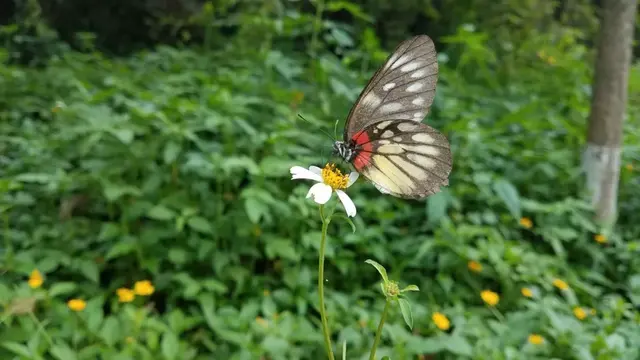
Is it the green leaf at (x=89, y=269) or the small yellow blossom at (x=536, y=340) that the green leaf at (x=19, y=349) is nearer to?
the green leaf at (x=89, y=269)

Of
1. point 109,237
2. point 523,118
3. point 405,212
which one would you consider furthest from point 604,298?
point 109,237

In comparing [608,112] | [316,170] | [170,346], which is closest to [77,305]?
[170,346]

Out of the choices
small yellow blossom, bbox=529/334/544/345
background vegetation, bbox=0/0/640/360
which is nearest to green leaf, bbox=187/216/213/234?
background vegetation, bbox=0/0/640/360

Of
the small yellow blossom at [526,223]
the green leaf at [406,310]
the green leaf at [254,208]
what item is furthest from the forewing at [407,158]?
the small yellow blossom at [526,223]

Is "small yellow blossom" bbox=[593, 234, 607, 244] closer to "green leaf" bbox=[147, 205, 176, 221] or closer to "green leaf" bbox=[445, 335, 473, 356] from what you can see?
"green leaf" bbox=[445, 335, 473, 356]

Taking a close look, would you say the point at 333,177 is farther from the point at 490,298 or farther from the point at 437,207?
the point at 437,207

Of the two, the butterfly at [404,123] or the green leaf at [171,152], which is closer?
the butterfly at [404,123]

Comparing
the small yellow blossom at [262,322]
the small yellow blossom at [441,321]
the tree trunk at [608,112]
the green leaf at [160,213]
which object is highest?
the tree trunk at [608,112]
